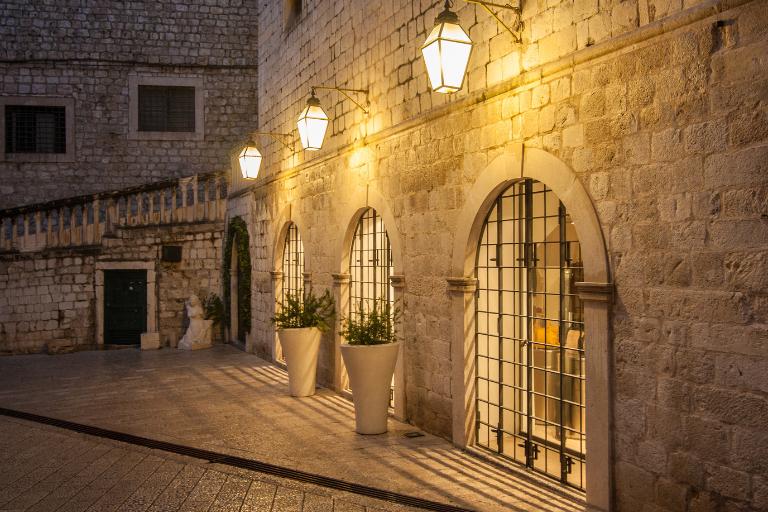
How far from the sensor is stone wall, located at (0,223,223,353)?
13.5 m

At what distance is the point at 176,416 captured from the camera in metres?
7.63

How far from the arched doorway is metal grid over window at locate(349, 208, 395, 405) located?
16.1 ft

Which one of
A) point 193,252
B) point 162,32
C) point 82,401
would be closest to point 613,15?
point 82,401

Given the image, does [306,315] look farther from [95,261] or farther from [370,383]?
[95,261]

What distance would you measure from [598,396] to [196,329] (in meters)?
10.7

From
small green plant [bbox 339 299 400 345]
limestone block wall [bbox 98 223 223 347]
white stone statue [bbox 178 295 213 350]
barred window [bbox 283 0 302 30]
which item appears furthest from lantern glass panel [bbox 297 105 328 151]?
limestone block wall [bbox 98 223 223 347]

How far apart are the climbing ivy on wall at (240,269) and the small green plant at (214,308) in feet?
0.55

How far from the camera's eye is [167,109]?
18.4 meters

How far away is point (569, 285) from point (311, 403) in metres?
3.66

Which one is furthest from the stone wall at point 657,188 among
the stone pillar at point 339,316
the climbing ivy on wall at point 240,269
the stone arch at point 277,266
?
the climbing ivy on wall at point 240,269

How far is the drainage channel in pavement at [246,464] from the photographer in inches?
190

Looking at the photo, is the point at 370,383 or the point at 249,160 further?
the point at 249,160

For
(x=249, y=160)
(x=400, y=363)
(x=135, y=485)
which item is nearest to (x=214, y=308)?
(x=249, y=160)

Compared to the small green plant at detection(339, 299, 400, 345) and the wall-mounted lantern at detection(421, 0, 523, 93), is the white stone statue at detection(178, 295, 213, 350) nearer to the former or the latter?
the small green plant at detection(339, 299, 400, 345)
